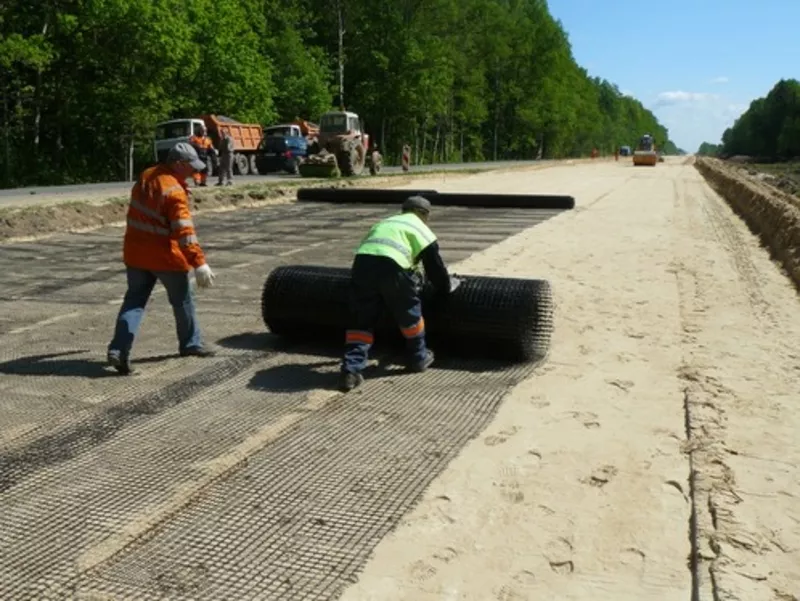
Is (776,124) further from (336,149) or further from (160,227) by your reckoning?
(160,227)

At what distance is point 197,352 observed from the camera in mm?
6082

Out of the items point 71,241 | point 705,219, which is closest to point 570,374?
point 71,241

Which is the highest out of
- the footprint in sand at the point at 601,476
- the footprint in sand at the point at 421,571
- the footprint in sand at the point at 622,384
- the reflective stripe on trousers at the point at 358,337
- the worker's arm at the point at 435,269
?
the worker's arm at the point at 435,269

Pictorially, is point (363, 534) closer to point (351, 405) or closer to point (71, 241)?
point (351, 405)

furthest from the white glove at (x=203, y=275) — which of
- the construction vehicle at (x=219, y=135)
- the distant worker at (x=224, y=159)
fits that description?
the construction vehicle at (x=219, y=135)

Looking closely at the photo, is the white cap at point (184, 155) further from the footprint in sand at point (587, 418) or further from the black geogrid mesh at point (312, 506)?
the footprint in sand at point (587, 418)

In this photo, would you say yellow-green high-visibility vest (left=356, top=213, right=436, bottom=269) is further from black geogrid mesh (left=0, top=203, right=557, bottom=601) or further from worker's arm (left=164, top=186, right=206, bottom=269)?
worker's arm (left=164, top=186, right=206, bottom=269)

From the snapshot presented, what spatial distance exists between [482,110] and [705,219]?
54307 mm

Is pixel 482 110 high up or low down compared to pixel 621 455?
up

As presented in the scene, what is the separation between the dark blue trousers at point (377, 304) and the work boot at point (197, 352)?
3.88 ft

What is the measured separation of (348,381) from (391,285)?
2.32 ft

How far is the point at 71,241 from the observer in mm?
13195

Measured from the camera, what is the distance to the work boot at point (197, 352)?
19.9 ft

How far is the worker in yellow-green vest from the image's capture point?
5.48 metres
